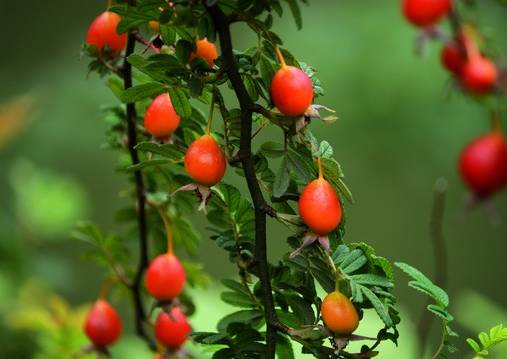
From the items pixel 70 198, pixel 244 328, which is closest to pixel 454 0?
pixel 244 328

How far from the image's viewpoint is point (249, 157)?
0.65 metres

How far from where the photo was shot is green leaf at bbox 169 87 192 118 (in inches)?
28.2

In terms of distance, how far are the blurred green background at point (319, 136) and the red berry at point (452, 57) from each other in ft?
0.05

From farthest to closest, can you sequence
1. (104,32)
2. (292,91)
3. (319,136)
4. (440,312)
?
(319,136)
(104,32)
(440,312)
(292,91)

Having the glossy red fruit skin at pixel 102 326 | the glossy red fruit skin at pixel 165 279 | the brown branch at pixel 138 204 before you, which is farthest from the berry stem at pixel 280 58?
the glossy red fruit skin at pixel 102 326

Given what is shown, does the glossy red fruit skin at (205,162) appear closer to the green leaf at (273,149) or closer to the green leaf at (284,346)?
the green leaf at (273,149)

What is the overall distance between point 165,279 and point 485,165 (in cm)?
48

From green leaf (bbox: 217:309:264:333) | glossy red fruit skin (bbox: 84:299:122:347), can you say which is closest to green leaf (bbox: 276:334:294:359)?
green leaf (bbox: 217:309:264:333)

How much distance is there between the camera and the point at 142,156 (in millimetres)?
942

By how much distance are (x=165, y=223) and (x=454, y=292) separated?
2.96m

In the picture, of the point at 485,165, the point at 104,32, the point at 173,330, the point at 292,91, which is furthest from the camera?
the point at 173,330

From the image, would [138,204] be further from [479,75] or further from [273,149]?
[479,75]

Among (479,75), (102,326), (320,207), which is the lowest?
(102,326)

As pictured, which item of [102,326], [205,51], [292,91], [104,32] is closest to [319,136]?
[102,326]
